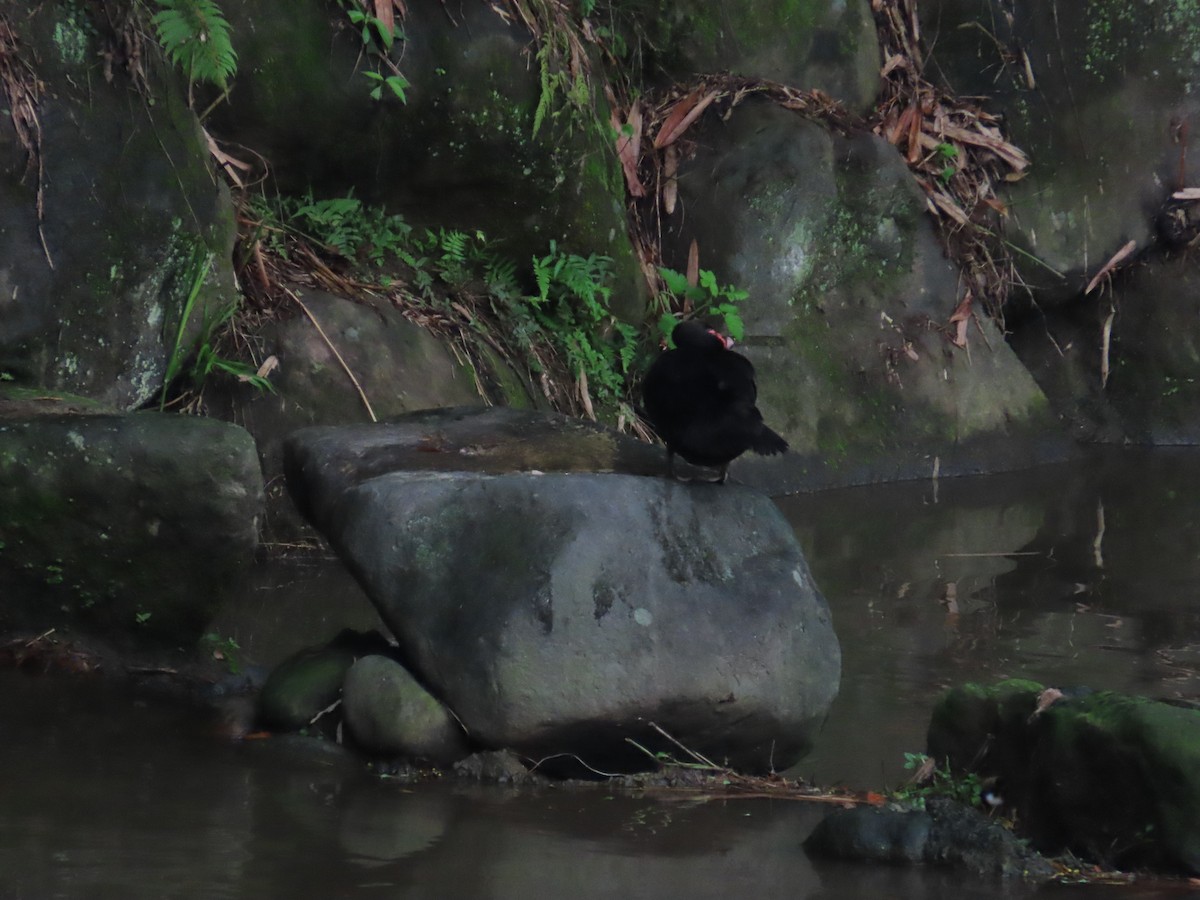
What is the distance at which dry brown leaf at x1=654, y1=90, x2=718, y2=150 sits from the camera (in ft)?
31.1

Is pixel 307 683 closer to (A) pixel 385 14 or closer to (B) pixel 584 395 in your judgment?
(B) pixel 584 395

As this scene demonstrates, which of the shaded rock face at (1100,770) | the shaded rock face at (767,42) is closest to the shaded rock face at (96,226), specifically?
the shaded rock face at (1100,770)

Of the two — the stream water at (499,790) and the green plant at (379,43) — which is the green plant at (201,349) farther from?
the green plant at (379,43)

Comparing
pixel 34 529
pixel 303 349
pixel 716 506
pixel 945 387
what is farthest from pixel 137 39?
pixel 945 387

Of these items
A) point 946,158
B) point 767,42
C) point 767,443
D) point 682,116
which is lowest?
point 767,443

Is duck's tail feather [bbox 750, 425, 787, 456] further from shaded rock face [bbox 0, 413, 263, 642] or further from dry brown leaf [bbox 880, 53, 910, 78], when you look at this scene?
dry brown leaf [bbox 880, 53, 910, 78]

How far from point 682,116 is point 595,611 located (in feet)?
19.8

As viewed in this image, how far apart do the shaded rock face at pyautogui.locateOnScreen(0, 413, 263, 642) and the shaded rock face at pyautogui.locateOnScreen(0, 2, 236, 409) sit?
1.10 metres

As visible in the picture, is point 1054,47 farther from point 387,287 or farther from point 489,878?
point 489,878

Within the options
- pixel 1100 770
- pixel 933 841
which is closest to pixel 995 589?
pixel 1100 770

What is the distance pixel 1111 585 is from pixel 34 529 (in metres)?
4.65

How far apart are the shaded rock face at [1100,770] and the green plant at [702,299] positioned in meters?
5.35

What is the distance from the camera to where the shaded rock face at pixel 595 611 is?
4.07m

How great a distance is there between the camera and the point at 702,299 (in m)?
9.06
